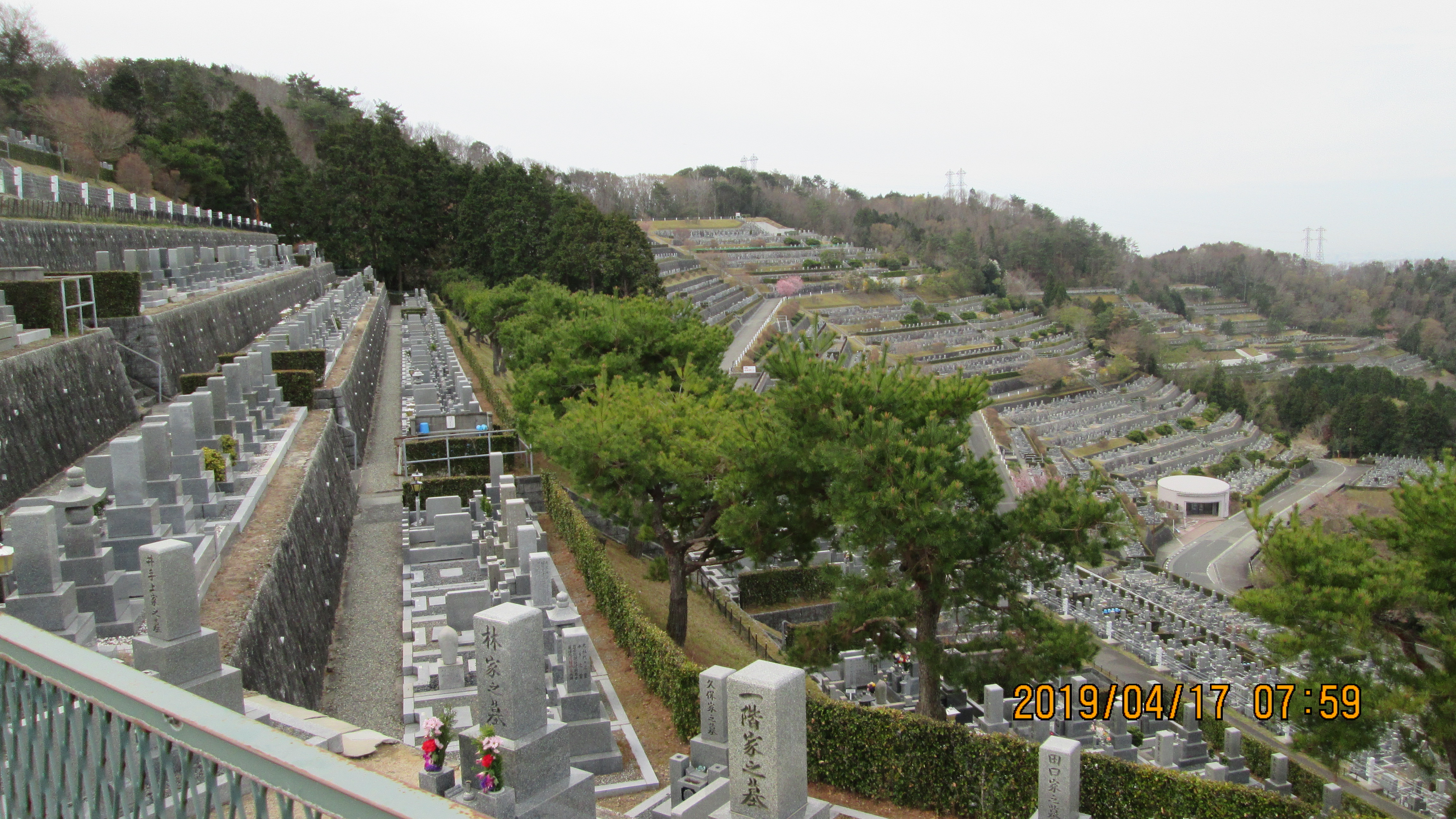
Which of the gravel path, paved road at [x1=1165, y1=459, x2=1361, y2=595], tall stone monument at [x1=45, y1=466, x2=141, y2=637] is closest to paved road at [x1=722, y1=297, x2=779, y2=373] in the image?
paved road at [x1=1165, y1=459, x2=1361, y2=595]

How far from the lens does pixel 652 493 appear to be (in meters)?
15.4

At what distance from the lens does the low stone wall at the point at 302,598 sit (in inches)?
343

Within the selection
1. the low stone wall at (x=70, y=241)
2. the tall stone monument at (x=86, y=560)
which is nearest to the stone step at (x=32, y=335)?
the low stone wall at (x=70, y=241)

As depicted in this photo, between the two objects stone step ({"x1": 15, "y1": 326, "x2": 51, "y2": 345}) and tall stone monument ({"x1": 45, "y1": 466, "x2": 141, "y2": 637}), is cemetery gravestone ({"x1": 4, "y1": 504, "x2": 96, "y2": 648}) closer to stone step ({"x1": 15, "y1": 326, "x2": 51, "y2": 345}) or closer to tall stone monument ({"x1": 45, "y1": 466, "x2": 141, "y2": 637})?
tall stone monument ({"x1": 45, "y1": 466, "x2": 141, "y2": 637})

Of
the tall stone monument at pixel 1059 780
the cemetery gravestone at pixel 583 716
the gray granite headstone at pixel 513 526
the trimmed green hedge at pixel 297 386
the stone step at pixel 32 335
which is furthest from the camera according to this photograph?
the trimmed green hedge at pixel 297 386

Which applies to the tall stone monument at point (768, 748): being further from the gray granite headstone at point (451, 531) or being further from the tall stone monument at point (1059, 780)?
the gray granite headstone at point (451, 531)

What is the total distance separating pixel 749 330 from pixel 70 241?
42676mm

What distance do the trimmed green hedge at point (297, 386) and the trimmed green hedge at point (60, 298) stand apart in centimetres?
287

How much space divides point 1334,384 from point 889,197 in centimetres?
8000

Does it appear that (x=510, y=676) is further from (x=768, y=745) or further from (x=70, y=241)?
(x=70, y=241)

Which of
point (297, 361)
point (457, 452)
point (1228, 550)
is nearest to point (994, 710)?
point (457, 452)

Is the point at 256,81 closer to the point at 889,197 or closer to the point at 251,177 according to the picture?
the point at 251,177
